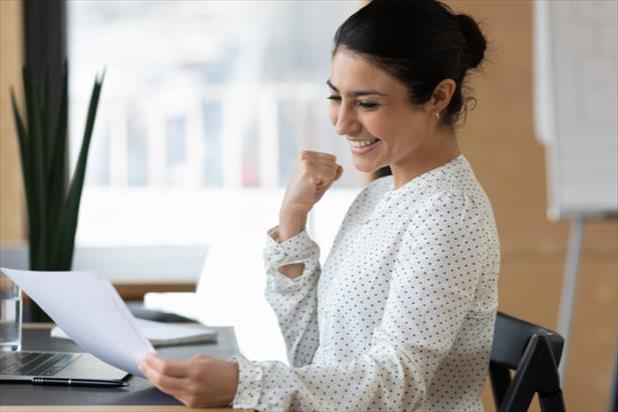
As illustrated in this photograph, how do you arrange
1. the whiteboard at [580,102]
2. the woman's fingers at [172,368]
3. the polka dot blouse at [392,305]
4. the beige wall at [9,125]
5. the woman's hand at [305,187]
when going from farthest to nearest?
the beige wall at [9,125]
the whiteboard at [580,102]
the woman's hand at [305,187]
the polka dot blouse at [392,305]
the woman's fingers at [172,368]

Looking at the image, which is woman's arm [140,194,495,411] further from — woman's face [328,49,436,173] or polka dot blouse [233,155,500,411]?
woman's face [328,49,436,173]

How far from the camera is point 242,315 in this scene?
2.88m

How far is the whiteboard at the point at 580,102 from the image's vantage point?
3113mm

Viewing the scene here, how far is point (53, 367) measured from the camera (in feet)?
5.07

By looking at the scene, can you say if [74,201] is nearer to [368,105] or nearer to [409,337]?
[368,105]

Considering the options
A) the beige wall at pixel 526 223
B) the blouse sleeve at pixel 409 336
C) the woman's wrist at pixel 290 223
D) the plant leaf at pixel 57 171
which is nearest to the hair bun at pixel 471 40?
the blouse sleeve at pixel 409 336

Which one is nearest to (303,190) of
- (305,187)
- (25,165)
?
(305,187)

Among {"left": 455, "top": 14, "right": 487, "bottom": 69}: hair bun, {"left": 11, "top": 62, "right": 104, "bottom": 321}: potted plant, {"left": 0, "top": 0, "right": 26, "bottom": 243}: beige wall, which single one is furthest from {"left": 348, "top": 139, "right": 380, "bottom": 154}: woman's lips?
{"left": 0, "top": 0, "right": 26, "bottom": 243}: beige wall

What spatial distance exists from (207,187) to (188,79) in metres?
0.40

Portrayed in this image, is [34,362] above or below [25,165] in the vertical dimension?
below

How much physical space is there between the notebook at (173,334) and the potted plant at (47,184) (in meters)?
0.79

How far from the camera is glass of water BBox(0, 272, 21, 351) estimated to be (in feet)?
5.75

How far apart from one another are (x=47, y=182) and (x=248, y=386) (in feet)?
5.60

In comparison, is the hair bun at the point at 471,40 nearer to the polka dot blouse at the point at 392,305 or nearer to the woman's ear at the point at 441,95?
the woman's ear at the point at 441,95
